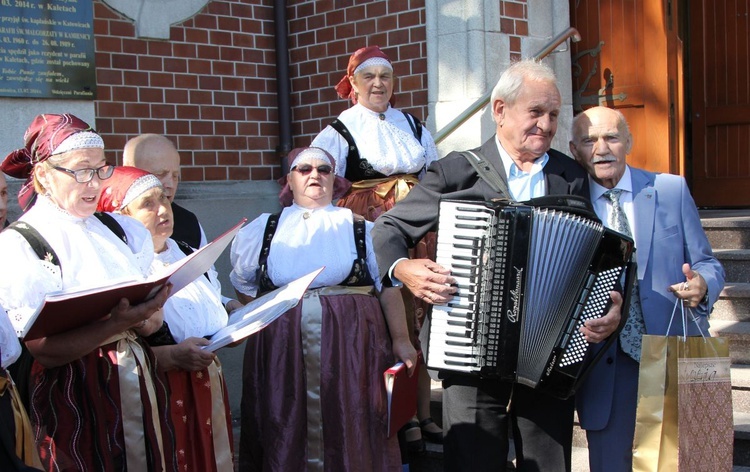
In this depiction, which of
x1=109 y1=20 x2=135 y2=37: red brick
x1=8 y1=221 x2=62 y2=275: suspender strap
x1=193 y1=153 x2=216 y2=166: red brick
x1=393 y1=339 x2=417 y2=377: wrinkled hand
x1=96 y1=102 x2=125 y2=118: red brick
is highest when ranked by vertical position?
x1=109 y1=20 x2=135 y2=37: red brick

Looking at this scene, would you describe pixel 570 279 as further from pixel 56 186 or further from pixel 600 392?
pixel 56 186

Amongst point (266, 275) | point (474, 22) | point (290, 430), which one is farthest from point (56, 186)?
point (474, 22)

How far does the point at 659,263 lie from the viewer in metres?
3.12

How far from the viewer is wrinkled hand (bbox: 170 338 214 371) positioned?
3164 mm

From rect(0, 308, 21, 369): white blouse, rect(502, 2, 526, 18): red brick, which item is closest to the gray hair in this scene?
rect(0, 308, 21, 369): white blouse

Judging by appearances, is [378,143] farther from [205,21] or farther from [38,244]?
[38,244]

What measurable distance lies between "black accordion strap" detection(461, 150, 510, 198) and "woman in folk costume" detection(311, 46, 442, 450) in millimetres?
1266

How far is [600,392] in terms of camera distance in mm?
3148

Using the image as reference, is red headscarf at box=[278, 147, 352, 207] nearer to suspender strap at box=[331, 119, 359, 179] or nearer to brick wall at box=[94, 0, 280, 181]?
suspender strap at box=[331, 119, 359, 179]

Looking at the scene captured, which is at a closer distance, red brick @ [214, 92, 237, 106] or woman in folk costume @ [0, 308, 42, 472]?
woman in folk costume @ [0, 308, 42, 472]

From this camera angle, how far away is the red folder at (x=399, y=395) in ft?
12.4

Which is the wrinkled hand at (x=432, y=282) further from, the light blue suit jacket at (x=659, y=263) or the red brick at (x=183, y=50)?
the red brick at (x=183, y=50)

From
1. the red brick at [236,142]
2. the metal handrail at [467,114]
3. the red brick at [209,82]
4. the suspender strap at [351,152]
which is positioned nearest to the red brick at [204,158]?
the red brick at [236,142]

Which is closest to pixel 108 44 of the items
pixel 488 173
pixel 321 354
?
pixel 321 354
